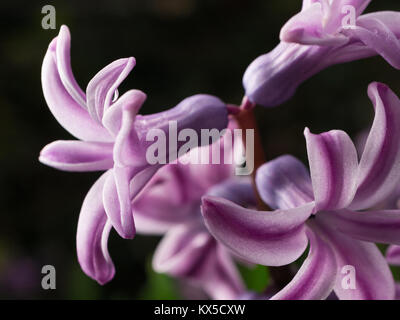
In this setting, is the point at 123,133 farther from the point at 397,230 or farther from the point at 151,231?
the point at 151,231

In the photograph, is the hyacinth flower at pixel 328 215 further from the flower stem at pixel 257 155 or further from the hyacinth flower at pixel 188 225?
the hyacinth flower at pixel 188 225

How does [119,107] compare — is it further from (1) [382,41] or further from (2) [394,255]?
(2) [394,255]

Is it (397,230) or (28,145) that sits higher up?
(397,230)

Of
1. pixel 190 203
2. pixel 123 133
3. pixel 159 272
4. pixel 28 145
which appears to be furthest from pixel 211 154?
pixel 28 145

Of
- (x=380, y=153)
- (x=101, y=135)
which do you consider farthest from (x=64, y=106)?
(x=380, y=153)

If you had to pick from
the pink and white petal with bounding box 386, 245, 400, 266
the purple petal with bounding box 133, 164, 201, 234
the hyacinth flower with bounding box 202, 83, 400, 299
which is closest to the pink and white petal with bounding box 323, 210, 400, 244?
the hyacinth flower with bounding box 202, 83, 400, 299

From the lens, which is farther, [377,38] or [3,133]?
[3,133]

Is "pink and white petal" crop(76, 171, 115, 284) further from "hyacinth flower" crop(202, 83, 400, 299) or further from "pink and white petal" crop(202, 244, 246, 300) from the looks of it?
"pink and white petal" crop(202, 244, 246, 300)
